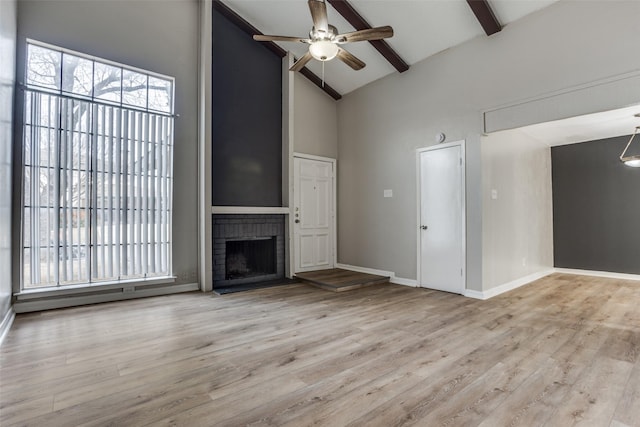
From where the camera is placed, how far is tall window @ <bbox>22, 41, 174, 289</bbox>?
12.4 feet

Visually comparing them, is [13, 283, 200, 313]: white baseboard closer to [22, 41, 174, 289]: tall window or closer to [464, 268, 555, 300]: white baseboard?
[22, 41, 174, 289]: tall window

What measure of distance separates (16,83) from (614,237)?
31.3ft

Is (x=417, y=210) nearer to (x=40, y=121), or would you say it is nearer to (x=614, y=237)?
(x=614, y=237)

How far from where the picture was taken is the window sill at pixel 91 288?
12.3 feet

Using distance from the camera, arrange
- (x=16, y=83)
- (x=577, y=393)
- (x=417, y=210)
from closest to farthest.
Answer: (x=577, y=393)
(x=16, y=83)
(x=417, y=210)

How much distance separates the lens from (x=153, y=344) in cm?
289

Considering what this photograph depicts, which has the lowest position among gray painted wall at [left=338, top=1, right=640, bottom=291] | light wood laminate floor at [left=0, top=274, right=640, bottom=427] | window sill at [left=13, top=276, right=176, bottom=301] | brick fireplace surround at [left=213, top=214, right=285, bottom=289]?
light wood laminate floor at [left=0, top=274, right=640, bottom=427]

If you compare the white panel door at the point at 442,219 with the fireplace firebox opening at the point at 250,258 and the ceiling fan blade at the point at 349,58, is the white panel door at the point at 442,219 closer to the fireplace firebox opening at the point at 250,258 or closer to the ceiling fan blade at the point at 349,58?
the ceiling fan blade at the point at 349,58

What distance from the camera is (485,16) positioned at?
13.1 ft

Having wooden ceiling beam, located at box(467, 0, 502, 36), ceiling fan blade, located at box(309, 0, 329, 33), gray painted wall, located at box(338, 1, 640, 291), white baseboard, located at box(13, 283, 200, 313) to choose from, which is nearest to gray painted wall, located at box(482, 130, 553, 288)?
gray painted wall, located at box(338, 1, 640, 291)

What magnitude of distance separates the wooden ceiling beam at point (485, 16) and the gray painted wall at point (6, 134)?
504 centimetres

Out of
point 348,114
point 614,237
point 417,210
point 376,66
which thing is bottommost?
point 614,237

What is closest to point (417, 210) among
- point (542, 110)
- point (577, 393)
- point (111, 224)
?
point (542, 110)

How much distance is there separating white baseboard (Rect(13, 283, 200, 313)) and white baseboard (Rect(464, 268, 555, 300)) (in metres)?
4.13
